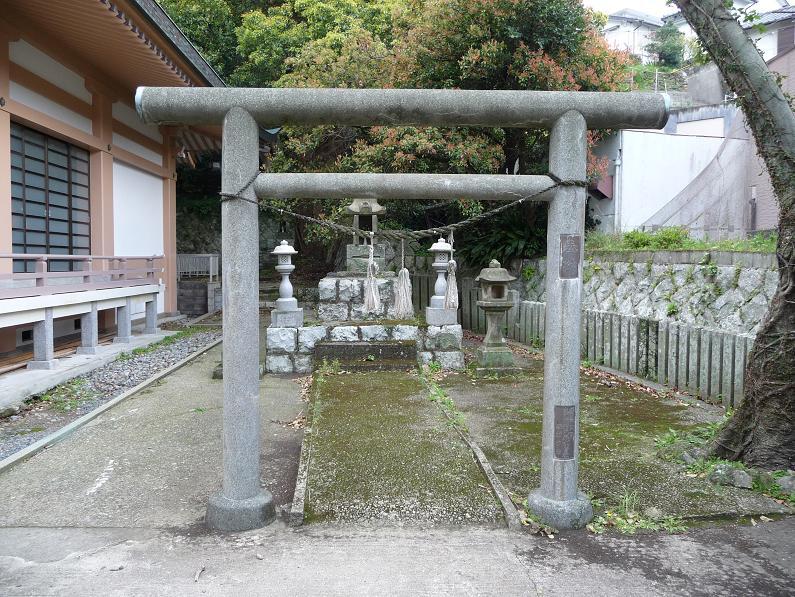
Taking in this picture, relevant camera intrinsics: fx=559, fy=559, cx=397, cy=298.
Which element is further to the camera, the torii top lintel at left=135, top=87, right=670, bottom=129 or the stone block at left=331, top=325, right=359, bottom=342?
the stone block at left=331, top=325, right=359, bottom=342

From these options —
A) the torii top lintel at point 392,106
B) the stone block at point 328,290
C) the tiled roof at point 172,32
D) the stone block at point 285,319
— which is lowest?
the stone block at point 285,319

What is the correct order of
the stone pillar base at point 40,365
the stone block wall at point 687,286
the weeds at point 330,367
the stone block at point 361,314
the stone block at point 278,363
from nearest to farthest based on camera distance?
the stone block wall at point 687,286, the stone pillar base at point 40,365, the weeds at point 330,367, the stone block at point 278,363, the stone block at point 361,314

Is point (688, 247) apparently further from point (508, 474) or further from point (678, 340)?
point (508, 474)

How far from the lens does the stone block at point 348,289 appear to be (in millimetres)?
9062

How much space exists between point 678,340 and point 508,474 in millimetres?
3873

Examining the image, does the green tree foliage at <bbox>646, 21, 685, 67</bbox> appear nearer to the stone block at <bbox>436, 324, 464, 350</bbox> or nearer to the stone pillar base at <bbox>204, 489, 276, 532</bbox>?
the stone block at <bbox>436, 324, 464, 350</bbox>

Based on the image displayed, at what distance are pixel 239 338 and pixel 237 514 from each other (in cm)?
111

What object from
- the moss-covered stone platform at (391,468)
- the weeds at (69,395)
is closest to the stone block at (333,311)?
the moss-covered stone platform at (391,468)

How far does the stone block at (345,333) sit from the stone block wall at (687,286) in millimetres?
4556

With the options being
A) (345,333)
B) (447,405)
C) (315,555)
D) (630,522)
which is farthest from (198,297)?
(630,522)

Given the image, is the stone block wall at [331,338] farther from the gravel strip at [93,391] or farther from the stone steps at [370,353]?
the gravel strip at [93,391]

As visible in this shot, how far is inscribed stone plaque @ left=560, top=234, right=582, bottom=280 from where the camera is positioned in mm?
3602

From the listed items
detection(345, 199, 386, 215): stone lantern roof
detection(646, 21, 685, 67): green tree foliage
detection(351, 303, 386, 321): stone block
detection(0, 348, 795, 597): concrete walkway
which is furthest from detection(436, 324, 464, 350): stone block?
detection(646, 21, 685, 67): green tree foliage

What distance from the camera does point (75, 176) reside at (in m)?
10.1
